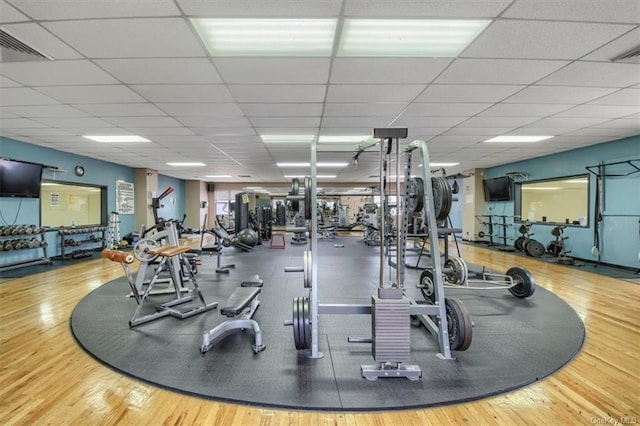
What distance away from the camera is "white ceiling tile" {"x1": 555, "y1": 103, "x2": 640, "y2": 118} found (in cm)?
362

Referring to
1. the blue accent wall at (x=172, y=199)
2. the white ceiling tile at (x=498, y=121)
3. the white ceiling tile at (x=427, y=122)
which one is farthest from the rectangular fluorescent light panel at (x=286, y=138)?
the blue accent wall at (x=172, y=199)

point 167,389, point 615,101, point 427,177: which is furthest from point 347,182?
point 167,389

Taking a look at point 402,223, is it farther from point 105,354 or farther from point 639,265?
point 639,265

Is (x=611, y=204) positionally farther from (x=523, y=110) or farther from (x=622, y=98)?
(x=523, y=110)

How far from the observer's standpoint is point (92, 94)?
320 cm

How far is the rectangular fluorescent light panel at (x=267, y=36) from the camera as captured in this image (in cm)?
203

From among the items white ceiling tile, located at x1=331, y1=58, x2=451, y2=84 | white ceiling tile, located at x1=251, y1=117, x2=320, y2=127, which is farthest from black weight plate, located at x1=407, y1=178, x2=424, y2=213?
white ceiling tile, located at x1=251, y1=117, x2=320, y2=127

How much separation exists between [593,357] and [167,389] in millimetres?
3000

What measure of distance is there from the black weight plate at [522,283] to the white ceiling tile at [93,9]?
4.26 m

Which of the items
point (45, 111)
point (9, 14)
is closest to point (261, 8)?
point (9, 14)

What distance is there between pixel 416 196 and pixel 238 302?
1743 millimetres

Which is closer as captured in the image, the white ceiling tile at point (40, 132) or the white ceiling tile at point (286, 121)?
the white ceiling tile at point (286, 121)

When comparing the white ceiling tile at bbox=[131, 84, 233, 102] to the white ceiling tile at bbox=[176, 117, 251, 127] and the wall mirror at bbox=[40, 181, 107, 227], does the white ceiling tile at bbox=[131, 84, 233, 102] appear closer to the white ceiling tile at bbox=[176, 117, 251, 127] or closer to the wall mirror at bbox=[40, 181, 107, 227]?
the white ceiling tile at bbox=[176, 117, 251, 127]

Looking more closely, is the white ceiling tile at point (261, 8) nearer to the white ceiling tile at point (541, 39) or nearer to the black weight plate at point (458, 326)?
the white ceiling tile at point (541, 39)
